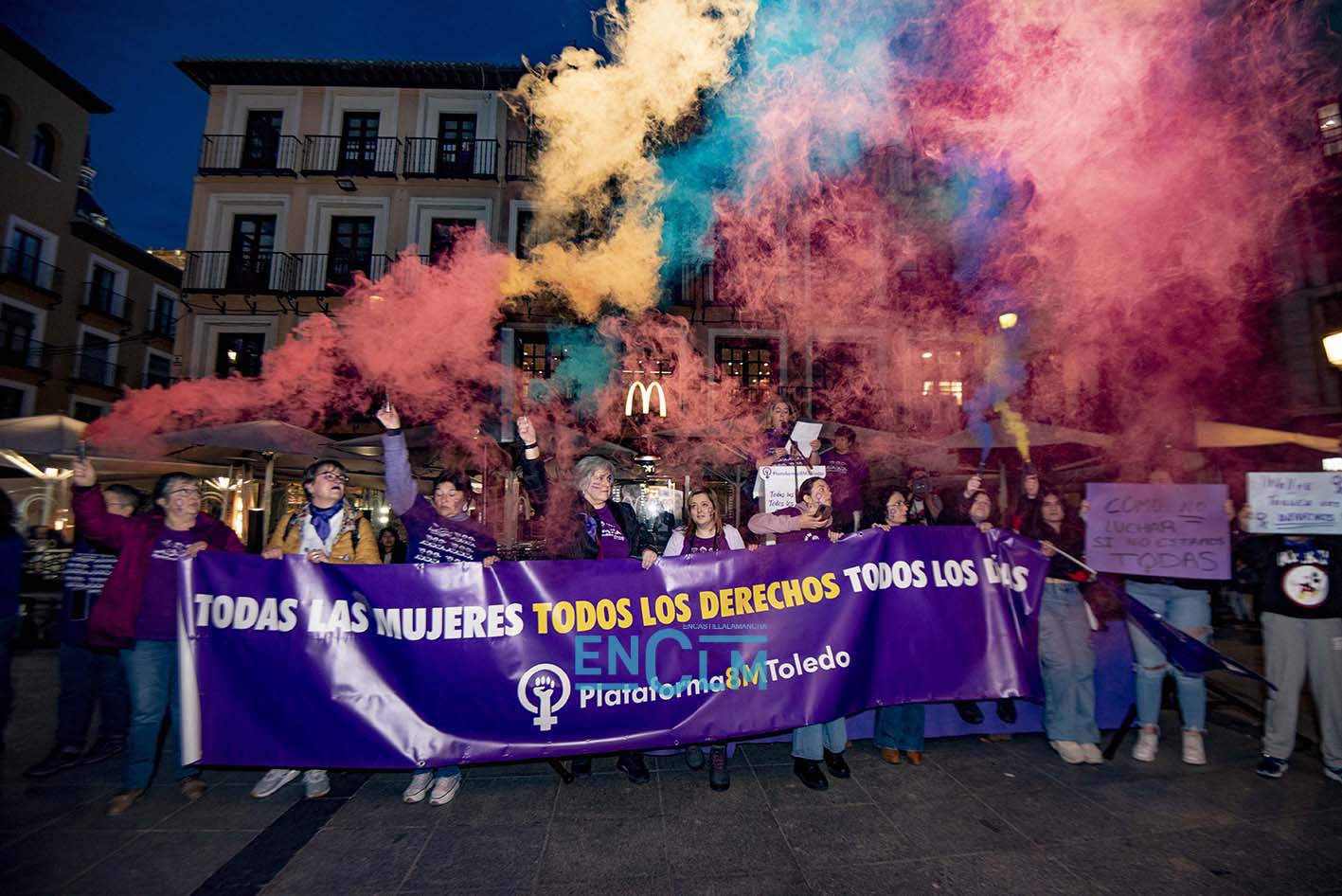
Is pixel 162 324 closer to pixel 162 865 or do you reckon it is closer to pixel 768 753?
pixel 162 865

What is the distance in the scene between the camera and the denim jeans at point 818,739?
381 centimetres

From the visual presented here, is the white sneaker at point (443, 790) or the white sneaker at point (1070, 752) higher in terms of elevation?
the white sneaker at point (1070, 752)

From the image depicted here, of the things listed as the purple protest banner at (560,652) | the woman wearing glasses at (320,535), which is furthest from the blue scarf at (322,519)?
the purple protest banner at (560,652)

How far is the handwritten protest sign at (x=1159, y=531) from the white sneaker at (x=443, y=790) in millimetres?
4615

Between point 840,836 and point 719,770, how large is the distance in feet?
2.78

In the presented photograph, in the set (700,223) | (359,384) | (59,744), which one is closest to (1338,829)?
(59,744)

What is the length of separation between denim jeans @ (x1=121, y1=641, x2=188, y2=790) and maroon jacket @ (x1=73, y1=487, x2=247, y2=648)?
0.41 feet

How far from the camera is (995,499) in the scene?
9414mm

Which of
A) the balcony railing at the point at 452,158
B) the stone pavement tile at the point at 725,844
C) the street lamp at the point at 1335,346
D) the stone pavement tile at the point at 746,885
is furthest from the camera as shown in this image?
the balcony railing at the point at 452,158

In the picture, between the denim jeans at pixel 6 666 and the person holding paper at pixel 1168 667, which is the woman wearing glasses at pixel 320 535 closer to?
the denim jeans at pixel 6 666

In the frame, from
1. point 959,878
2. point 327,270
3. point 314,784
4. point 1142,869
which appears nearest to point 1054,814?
point 1142,869

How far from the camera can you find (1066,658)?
4.20 meters

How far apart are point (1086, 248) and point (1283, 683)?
9.73 m

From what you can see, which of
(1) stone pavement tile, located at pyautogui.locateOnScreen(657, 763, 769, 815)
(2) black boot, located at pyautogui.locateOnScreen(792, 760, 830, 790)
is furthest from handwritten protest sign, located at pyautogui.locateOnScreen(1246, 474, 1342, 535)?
(1) stone pavement tile, located at pyautogui.locateOnScreen(657, 763, 769, 815)
